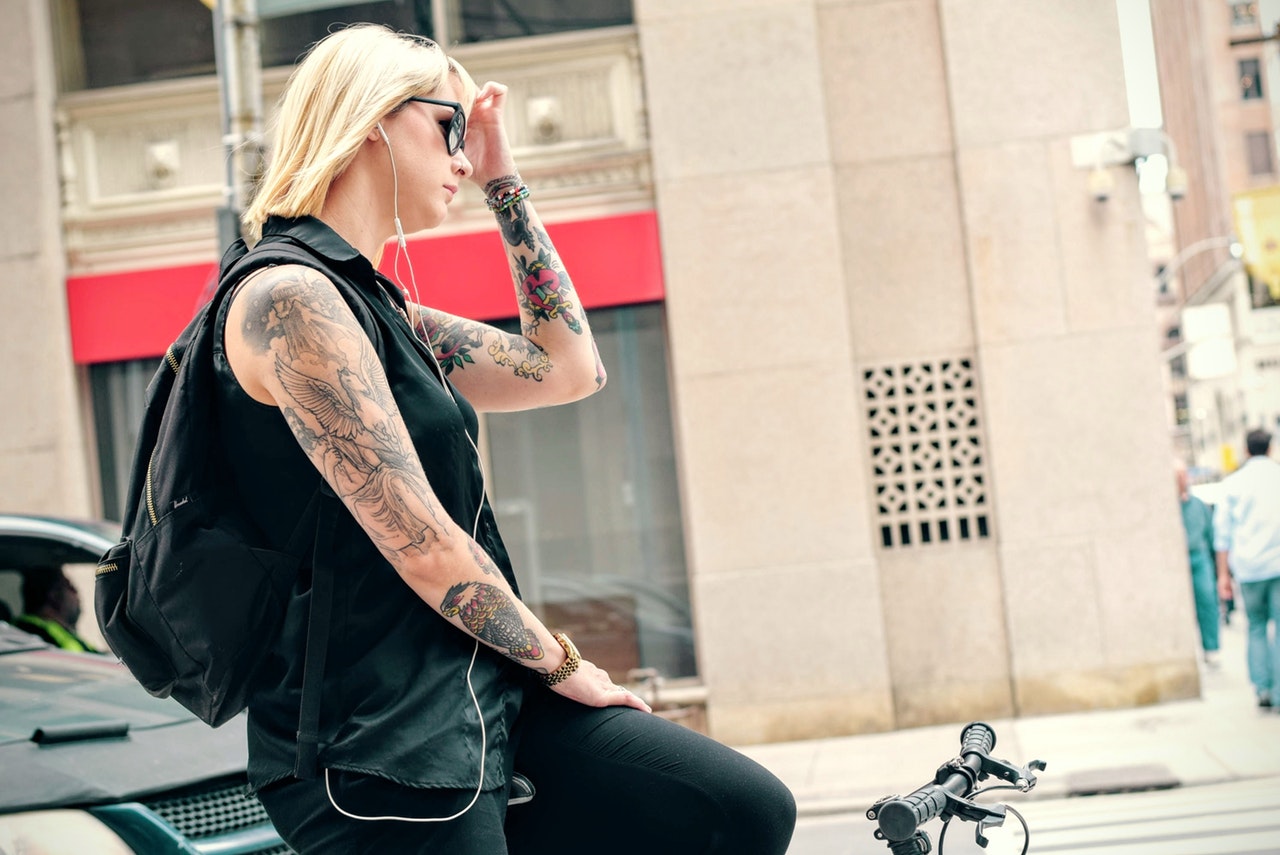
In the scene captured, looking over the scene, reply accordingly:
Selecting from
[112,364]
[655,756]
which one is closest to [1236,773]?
[655,756]

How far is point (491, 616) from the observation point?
1.73 m

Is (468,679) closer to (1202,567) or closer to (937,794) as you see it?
(937,794)

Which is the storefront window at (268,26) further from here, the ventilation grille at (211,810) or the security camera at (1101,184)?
the ventilation grille at (211,810)

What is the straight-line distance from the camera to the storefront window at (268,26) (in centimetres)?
1115

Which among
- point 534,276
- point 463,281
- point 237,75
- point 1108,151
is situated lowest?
point 534,276

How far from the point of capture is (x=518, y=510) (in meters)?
11.2

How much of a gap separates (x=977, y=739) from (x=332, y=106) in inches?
52.4

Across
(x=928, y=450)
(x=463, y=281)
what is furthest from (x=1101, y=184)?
(x=463, y=281)

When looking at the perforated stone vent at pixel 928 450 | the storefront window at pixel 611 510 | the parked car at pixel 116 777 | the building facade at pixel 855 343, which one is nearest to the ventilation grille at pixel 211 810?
the parked car at pixel 116 777

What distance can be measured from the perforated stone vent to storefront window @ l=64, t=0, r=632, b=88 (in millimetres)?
3850

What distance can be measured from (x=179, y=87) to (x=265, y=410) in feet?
34.8

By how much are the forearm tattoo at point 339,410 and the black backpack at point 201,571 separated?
7cm

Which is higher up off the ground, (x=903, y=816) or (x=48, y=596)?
(x=48, y=596)

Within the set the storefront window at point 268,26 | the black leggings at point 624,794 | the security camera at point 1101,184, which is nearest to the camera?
the black leggings at point 624,794
